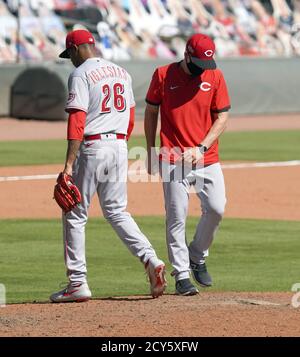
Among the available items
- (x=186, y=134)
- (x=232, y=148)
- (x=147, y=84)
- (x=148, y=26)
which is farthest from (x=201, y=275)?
(x=148, y=26)

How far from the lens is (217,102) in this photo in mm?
10125

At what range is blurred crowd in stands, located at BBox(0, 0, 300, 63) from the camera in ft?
110

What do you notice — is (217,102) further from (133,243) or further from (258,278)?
(258,278)

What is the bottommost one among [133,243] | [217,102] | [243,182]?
[243,182]

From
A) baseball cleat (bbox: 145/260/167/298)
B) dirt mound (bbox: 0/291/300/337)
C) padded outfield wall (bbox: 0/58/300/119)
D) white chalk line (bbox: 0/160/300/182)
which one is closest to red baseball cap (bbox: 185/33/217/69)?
baseball cleat (bbox: 145/260/167/298)

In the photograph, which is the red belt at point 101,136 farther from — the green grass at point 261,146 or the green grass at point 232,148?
the green grass at point 261,146

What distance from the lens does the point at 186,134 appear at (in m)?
10.0

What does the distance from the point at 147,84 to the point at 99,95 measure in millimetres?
21865

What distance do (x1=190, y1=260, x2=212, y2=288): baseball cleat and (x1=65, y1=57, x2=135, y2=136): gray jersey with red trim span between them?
1.52 metres

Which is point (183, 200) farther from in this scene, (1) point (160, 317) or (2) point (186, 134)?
(1) point (160, 317)

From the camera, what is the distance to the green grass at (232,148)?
2348 centimetres

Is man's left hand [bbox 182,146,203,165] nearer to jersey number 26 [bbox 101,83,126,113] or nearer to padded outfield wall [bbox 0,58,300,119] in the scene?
jersey number 26 [bbox 101,83,126,113]

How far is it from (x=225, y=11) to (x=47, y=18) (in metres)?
9.27
